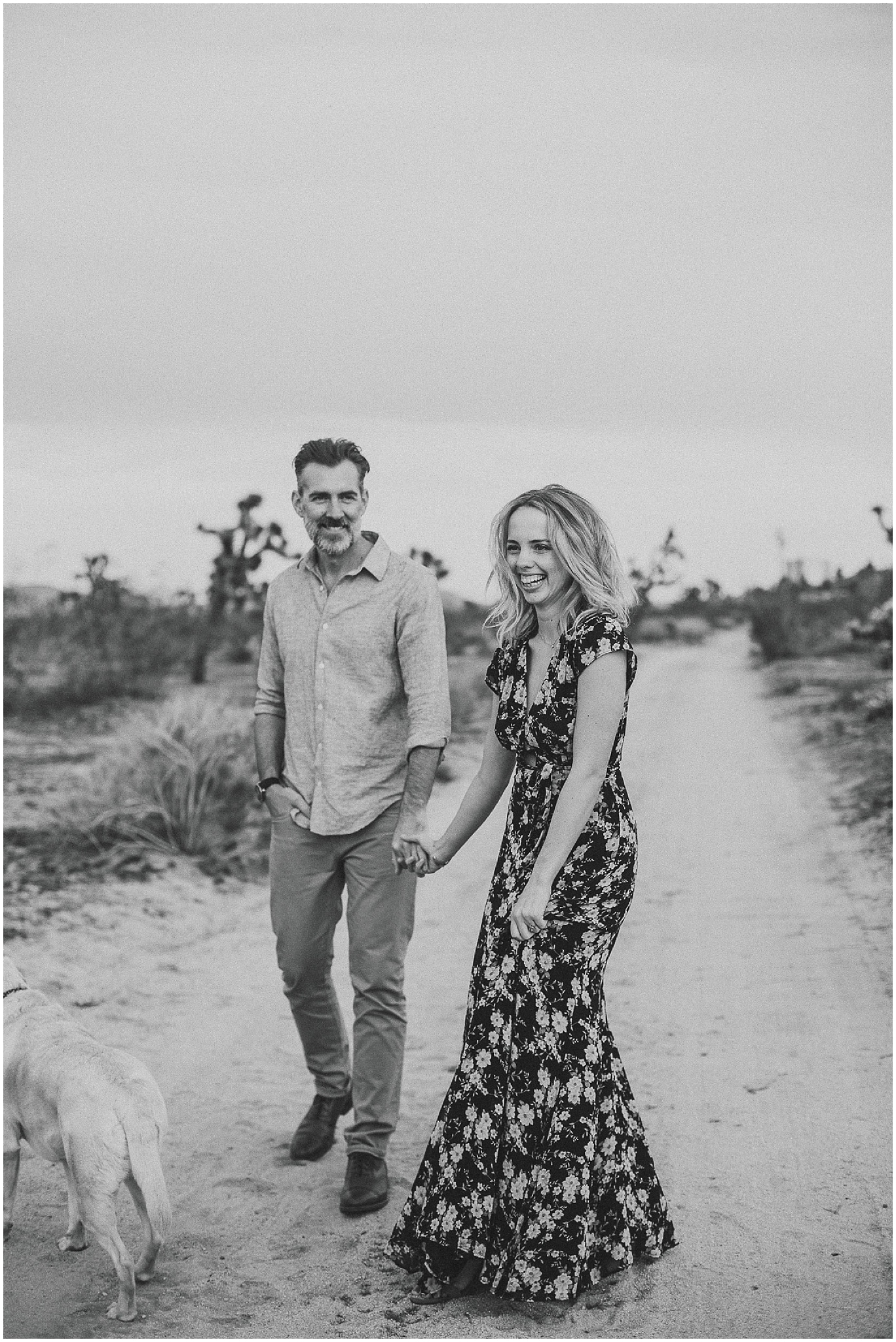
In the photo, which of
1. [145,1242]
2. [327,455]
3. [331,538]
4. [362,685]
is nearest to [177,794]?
[362,685]

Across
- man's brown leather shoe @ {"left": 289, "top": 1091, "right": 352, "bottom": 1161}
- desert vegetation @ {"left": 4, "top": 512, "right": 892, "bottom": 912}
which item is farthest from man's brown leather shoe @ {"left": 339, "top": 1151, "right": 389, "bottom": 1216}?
desert vegetation @ {"left": 4, "top": 512, "right": 892, "bottom": 912}

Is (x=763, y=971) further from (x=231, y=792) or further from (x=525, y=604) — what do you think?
(x=231, y=792)

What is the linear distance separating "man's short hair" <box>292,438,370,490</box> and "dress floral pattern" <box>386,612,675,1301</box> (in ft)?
2.91

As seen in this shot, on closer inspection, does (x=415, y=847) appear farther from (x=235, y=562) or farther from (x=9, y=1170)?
(x=235, y=562)

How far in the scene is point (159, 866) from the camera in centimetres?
802

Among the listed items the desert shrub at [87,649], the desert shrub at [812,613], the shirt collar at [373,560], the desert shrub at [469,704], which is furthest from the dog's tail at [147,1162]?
the desert shrub at [812,613]

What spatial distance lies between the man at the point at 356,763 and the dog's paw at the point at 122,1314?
79cm

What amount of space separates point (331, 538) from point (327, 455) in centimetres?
25

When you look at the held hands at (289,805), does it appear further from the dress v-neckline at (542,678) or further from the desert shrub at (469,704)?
the desert shrub at (469,704)

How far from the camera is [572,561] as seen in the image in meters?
3.35

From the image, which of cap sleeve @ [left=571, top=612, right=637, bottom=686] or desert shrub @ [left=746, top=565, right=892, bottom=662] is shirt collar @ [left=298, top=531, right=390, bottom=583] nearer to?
cap sleeve @ [left=571, top=612, right=637, bottom=686]

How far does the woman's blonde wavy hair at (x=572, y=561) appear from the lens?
3.35m

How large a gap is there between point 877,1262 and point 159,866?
17.5ft

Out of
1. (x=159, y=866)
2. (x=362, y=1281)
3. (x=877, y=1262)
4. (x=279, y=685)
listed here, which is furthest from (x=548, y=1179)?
(x=159, y=866)
